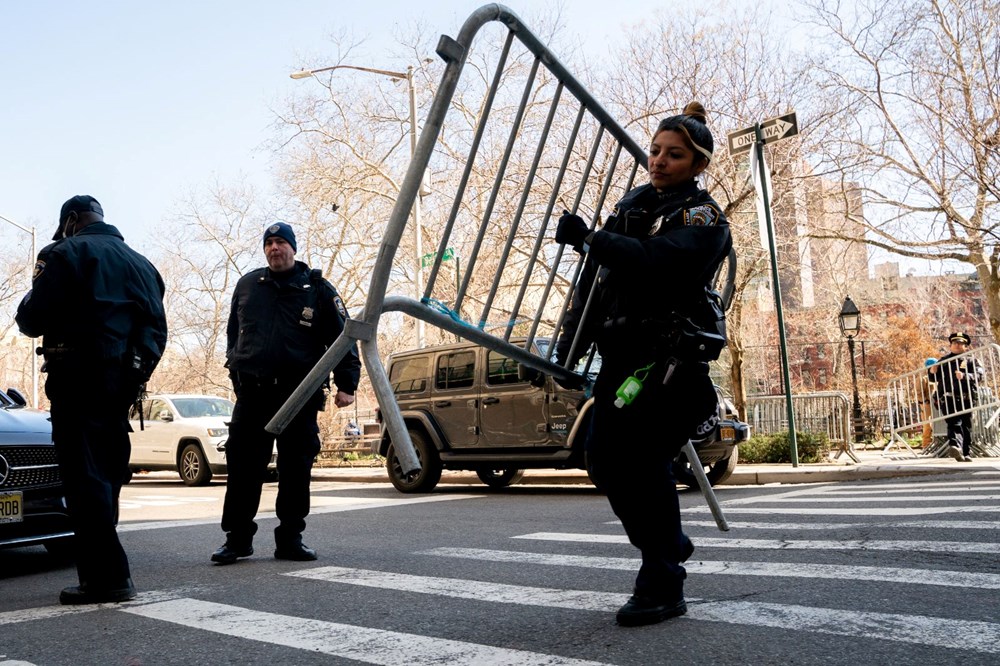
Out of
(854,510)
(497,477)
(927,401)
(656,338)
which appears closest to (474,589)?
(656,338)

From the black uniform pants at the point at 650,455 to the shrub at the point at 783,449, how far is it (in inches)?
431

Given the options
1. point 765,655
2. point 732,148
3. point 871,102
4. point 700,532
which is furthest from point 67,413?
point 871,102

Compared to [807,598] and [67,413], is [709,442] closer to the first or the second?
[807,598]

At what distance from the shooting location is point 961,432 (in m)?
13.1

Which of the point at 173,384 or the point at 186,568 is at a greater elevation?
the point at 173,384

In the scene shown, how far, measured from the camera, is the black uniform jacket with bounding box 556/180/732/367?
10.6ft

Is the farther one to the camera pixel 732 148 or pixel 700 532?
pixel 732 148

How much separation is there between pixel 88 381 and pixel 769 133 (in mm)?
11239

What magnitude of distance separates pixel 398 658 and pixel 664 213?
186cm

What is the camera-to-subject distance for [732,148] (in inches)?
553

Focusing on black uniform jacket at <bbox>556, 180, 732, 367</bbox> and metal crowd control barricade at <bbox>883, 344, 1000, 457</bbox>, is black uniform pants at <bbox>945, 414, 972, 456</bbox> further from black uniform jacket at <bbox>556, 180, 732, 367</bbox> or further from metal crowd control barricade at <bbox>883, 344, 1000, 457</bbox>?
black uniform jacket at <bbox>556, 180, 732, 367</bbox>

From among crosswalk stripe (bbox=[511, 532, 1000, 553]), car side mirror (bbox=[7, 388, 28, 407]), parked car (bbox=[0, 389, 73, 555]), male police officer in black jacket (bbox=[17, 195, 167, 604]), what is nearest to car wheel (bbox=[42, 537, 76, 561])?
parked car (bbox=[0, 389, 73, 555])

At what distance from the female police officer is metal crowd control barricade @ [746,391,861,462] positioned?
11.7m

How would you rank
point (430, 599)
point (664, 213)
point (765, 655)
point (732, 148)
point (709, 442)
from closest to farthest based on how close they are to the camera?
point (765, 655), point (664, 213), point (430, 599), point (709, 442), point (732, 148)
